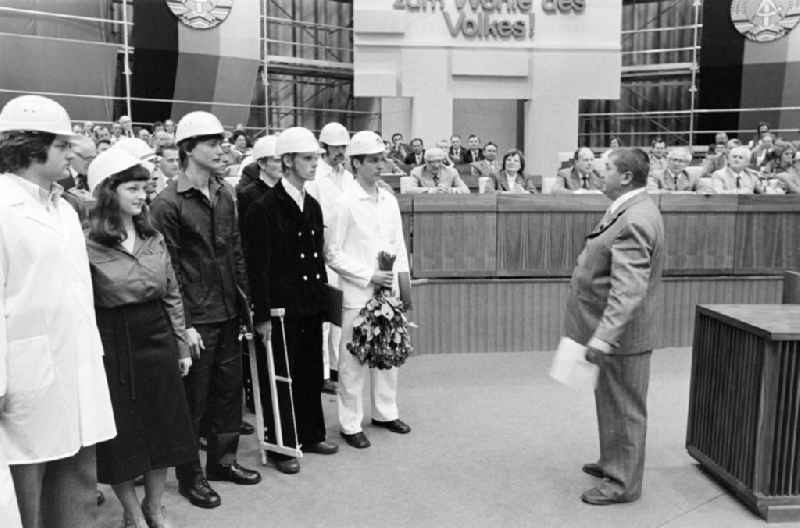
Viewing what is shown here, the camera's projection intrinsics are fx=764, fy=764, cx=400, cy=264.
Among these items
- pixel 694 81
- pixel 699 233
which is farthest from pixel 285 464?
pixel 694 81

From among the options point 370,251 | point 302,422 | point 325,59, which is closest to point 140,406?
point 302,422

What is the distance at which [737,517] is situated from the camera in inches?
118

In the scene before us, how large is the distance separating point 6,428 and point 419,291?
355cm

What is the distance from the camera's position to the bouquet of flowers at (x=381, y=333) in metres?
3.71

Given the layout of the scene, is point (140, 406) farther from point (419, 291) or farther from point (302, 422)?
point (419, 291)

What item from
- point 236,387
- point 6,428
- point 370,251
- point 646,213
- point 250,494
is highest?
point 646,213

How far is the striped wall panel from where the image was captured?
545 cm

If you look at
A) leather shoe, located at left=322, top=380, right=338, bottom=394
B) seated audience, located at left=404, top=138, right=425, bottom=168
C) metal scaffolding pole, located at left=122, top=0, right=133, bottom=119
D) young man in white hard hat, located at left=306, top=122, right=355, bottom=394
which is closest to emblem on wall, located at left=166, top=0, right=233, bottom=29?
metal scaffolding pole, located at left=122, top=0, right=133, bottom=119

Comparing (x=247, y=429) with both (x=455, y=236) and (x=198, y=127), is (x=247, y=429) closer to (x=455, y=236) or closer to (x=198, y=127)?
(x=198, y=127)

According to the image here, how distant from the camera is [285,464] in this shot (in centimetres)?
346

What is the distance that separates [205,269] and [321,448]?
1.13 meters

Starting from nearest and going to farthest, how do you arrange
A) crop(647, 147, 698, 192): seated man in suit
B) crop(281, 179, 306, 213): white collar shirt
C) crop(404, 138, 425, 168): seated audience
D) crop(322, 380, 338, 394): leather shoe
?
crop(281, 179, 306, 213): white collar shirt, crop(322, 380, 338, 394): leather shoe, crop(647, 147, 698, 192): seated man in suit, crop(404, 138, 425, 168): seated audience

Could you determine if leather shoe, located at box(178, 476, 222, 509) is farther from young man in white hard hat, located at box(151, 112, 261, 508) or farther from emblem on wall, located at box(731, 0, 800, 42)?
emblem on wall, located at box(731, 0, 800, 42)

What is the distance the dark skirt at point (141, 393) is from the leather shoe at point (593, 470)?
1776 millimetres
